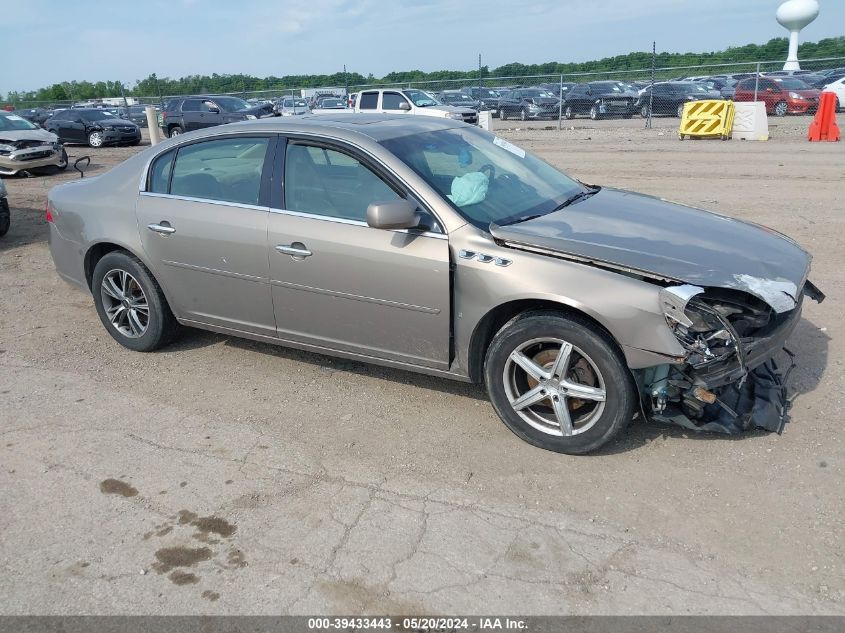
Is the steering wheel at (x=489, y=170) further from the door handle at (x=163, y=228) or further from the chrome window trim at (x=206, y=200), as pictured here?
the door handle at (x=163, y=228)

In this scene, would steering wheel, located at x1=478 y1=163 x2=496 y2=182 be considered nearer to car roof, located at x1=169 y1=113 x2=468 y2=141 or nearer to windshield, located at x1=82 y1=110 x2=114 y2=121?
car roof, located at x1=169 y1=113 x2=468 y2=141

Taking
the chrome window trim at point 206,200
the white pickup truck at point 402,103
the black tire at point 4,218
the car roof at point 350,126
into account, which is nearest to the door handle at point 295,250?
the chrome window trim at point 206,200

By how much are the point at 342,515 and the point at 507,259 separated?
1.55 metres

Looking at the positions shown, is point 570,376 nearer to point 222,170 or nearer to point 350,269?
point 350,269

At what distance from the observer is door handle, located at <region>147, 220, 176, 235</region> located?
4945 mm

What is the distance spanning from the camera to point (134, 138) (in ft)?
80.5

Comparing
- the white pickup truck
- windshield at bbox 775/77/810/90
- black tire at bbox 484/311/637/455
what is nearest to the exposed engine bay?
black tire at bbox 484/311/637/455

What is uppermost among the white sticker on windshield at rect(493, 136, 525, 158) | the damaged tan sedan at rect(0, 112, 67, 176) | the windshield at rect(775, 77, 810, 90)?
the windshield at rect(775, 77, 810, 90)

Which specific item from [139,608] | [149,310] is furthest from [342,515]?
[149,310]

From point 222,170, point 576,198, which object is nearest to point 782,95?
point 576,198

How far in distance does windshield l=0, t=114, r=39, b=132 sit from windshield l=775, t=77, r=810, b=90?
2417cm

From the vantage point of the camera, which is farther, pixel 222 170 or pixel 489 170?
pixel 222 170

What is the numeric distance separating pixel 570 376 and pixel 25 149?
1711cm

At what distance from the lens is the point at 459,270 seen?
3939mm
